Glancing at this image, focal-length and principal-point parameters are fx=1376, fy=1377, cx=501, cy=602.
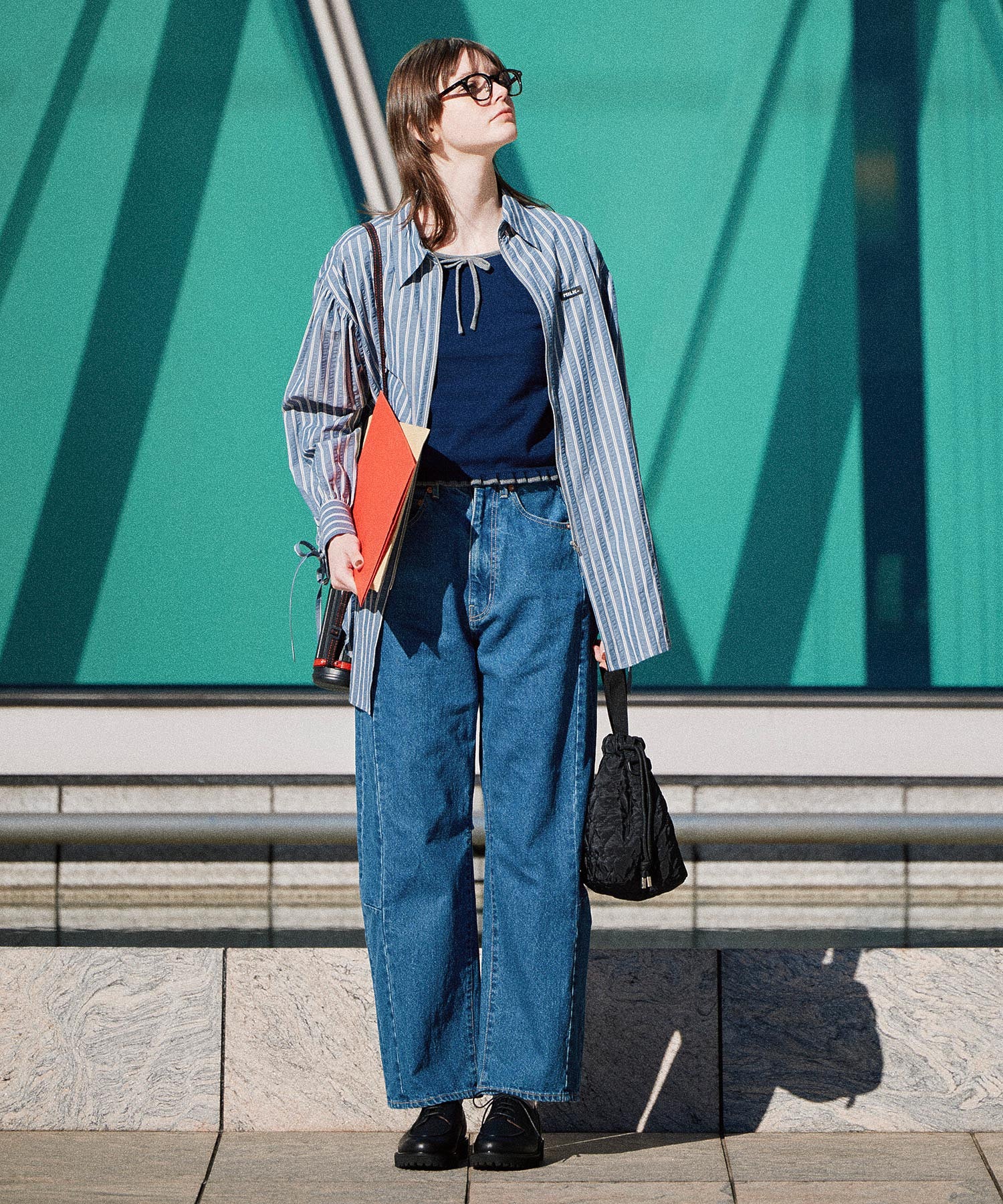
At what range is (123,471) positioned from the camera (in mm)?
4273

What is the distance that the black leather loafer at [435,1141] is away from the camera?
223cm

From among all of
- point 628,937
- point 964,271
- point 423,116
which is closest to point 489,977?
point 423,116

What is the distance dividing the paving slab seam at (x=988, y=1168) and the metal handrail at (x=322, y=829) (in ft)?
2.63

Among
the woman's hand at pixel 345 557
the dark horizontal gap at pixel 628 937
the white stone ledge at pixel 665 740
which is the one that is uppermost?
the woman's hand at pixel 345 557

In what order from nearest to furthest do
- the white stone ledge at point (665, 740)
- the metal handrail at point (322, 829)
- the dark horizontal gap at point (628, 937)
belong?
the metal handrail at point (322, 829) < the dark horizontal gap at point (628, 937) < the white stone ledge at point (665, 740)

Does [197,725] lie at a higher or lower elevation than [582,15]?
lower

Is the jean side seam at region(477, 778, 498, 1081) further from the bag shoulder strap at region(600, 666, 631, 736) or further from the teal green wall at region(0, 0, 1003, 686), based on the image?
the teal green wall at region(0, 0, 1003, 686)

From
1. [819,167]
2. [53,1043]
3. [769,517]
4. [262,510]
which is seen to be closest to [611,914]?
[769,517]

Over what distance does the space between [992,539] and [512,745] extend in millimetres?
2530

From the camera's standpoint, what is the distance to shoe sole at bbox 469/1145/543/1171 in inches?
86.4

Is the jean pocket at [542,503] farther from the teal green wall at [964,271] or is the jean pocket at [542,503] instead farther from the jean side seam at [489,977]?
the teal green wall at [964,271]

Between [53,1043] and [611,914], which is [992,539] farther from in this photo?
[53,1043]

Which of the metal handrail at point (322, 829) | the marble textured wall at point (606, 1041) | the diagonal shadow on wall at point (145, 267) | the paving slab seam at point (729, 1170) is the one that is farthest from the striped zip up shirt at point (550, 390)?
the diagonal shadow on wall at point (145, 267)

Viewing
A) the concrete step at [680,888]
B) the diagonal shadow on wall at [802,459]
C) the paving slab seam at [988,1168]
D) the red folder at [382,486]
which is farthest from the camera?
the diagonal shadow on wall at [802,459]
